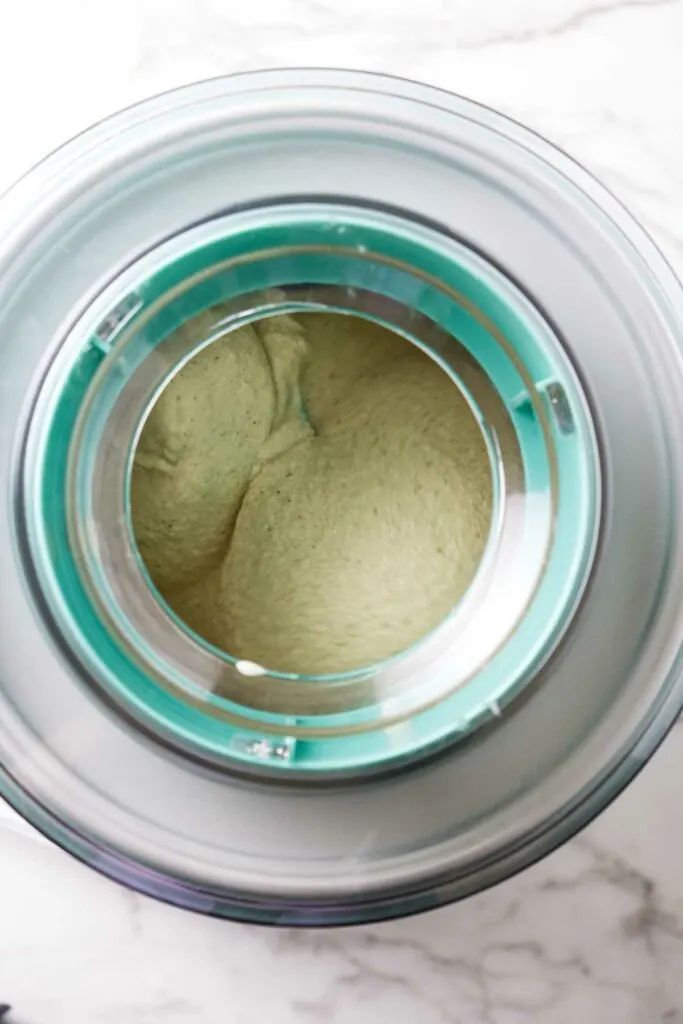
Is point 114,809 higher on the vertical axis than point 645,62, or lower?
lower

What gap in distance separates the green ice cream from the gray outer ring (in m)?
0.07

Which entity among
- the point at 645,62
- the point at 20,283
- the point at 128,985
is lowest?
the point at 128,985

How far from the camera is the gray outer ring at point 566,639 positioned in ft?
1.31

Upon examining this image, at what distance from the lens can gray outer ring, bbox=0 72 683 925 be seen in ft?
1.31

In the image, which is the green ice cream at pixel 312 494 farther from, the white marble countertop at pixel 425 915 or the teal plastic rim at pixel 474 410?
the white marble countertop at pixel 425 915

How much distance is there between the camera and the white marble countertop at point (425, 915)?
0.44 m

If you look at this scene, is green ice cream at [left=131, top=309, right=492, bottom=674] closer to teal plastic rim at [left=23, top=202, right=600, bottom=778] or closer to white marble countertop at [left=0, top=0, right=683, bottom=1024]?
teal plastic rim at [left=23, top=202, right=600, bottom=778]

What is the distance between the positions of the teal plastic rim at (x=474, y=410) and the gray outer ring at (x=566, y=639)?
0.01 m

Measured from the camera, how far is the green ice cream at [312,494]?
1.46ft

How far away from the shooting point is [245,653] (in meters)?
0.45

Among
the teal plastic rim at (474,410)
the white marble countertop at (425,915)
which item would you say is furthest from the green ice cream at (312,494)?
the white marble countertop at (425,915)

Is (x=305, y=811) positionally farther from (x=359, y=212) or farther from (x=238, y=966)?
(x=359, y=212)

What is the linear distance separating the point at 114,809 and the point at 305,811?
9cm

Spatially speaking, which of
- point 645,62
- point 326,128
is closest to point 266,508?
point 326,128
